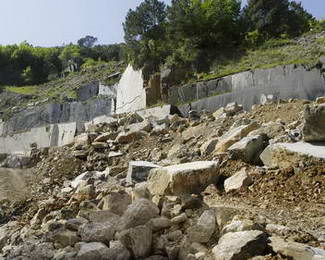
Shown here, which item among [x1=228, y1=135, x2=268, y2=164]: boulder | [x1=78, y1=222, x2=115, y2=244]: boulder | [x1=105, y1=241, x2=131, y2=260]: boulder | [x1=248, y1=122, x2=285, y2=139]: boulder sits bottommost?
[x1=105, y1=241, x2=131, y2=260]: boulder

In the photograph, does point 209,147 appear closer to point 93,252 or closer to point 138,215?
point 138,215

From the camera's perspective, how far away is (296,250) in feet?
9.84

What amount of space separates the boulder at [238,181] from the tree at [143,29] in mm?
13193

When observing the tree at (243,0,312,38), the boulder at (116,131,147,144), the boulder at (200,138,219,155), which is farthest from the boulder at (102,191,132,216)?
the tree at (243,0,312,38)

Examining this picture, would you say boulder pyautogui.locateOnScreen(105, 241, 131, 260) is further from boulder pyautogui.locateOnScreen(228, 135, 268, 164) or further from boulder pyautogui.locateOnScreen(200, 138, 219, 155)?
boulder pyautogui.locateOnScreen(200, 138, 219, 155)

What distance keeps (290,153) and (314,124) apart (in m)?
0.45

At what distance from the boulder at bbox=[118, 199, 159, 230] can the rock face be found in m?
0.65

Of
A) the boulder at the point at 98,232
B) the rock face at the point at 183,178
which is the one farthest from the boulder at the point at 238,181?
the boulder at the point at 98,232

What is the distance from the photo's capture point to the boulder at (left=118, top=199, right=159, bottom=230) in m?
3.97

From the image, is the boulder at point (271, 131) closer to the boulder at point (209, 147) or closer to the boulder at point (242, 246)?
the boulder at point (209, 147)

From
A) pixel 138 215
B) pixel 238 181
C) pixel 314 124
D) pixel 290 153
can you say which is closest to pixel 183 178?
pixel 238 181

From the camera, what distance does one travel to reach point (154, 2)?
63.7 ft

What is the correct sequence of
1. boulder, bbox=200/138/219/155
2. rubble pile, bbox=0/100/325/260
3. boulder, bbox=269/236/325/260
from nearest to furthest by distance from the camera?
boulder, bbox=269/236/325/260
rubble pile, bbox=0/100/325/260
boulder, bbox=200/138/219/155

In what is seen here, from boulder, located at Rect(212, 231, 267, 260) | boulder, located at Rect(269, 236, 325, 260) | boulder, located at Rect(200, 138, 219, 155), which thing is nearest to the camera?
boulder, located at Rect(269, 236, 325, 260)
